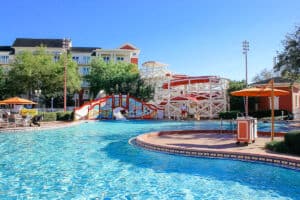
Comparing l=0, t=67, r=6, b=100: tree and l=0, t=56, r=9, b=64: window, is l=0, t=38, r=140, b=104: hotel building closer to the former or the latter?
l=0, t=56, r=9, b=64: window

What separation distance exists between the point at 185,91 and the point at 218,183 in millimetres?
28192

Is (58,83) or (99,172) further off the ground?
(58,83)

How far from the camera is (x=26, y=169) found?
8.34 metres

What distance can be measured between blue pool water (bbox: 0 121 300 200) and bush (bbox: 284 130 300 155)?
1.37 metres

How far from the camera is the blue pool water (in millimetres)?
6141

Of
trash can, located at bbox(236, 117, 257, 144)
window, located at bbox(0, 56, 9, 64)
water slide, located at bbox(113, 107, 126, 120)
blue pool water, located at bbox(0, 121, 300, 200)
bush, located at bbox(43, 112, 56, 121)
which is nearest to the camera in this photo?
blue pool water, located at bbox(0, 121, 300, 200)

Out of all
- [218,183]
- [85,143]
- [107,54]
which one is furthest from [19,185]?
[107,54]

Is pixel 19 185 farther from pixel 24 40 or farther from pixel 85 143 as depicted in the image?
pixel 24 40

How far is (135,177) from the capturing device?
748cm

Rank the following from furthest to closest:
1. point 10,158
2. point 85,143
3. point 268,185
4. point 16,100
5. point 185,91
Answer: point 185,91
point 16,100
point 85,143
point 10,158
point 268,185

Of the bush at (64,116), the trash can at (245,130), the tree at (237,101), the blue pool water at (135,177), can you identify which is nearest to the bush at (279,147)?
the trash can at (245,130)

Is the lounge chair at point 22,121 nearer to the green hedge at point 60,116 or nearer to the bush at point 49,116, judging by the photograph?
A: the bush at point 49,116

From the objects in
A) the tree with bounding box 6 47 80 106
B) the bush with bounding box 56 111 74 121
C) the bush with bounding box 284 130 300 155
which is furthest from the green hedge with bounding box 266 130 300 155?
the tree with bounding box 6 47 80 106

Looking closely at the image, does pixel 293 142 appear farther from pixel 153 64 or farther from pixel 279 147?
pixel 153 64
